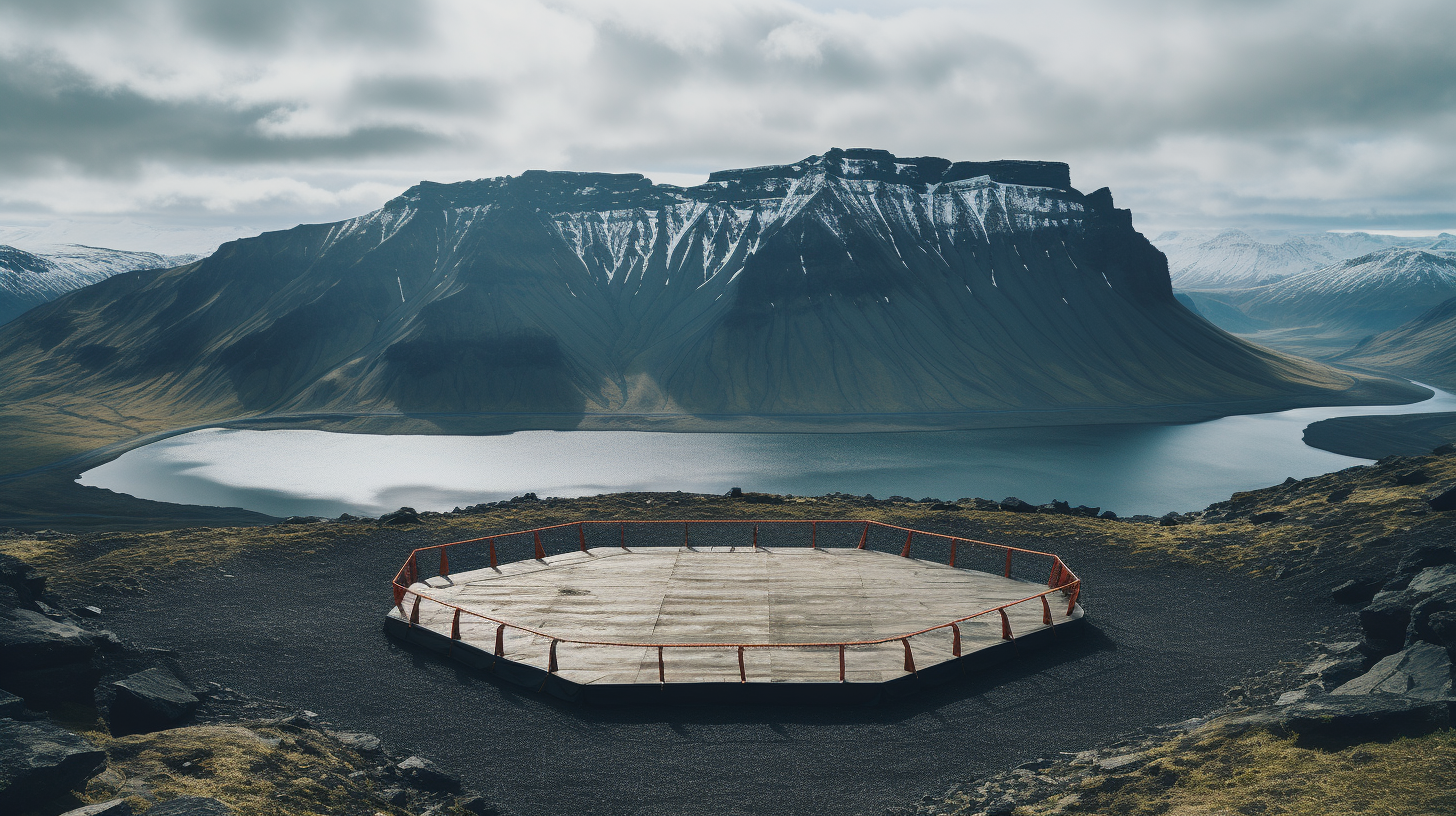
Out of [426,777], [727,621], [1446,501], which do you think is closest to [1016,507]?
[1446,501]

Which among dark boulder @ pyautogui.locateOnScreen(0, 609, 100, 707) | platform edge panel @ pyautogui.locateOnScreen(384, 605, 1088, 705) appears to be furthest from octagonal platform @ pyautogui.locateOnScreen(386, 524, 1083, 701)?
dark boulder @ pyautogui.locateOnScreen(0, 609, 100, 707)

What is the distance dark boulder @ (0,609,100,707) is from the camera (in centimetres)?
1450

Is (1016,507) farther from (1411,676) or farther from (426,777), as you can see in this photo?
(426,777)

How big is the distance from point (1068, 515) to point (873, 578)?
51.6 ft

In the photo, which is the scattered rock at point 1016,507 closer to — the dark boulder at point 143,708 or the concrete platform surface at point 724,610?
the concrete platform surface at point 724,610

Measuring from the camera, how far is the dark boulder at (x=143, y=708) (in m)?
15.0

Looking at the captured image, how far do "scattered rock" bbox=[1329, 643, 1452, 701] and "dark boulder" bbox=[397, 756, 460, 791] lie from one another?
55.0 feet

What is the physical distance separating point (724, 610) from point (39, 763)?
14.6 m

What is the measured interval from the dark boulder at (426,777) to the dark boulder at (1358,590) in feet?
77.5

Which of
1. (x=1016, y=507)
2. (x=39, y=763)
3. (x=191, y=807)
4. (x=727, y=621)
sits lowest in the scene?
(x=727, y=621)

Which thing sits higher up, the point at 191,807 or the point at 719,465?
the point at 191,807

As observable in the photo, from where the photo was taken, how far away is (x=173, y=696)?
15641mm

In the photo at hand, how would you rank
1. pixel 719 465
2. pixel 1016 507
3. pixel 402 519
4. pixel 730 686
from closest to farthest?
pixel 730 686, pixel 402 519, pixel 1016 507, pixel 719 465

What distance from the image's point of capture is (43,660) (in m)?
14.8
